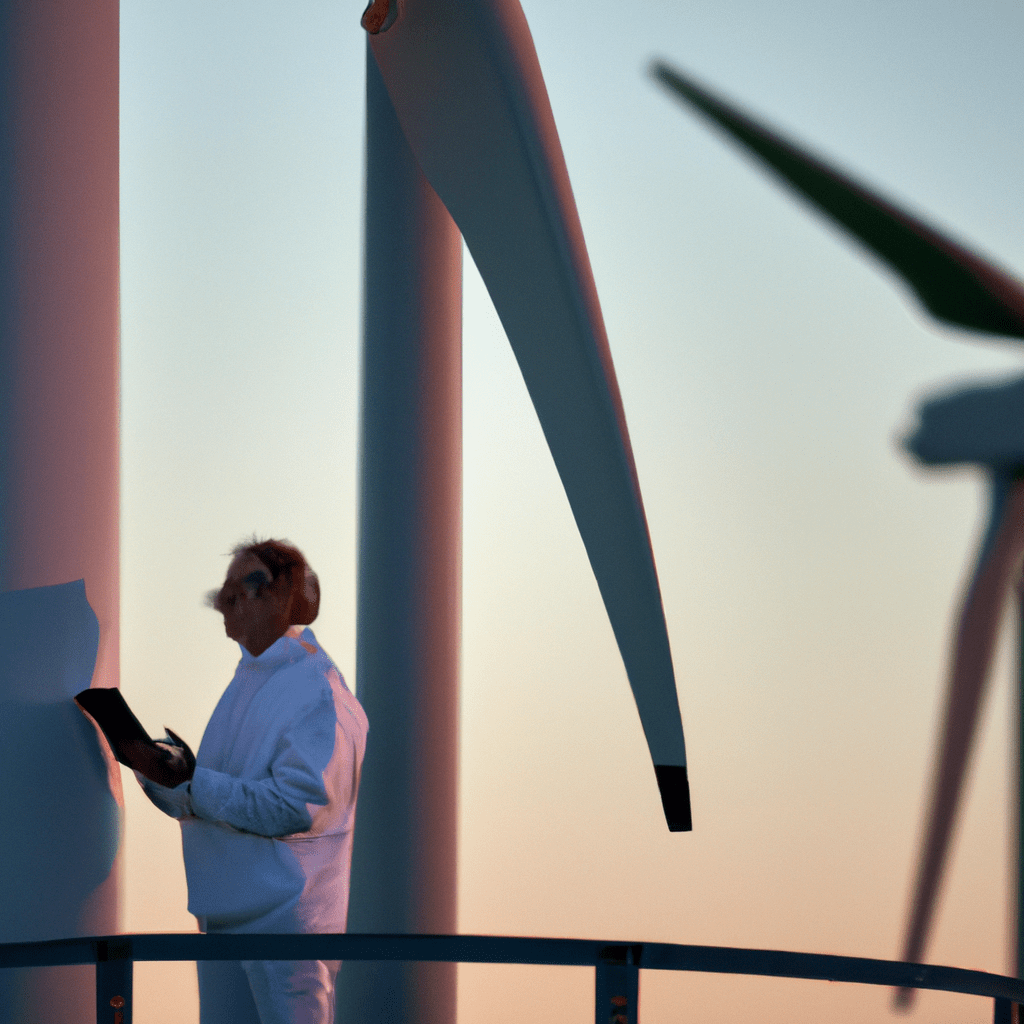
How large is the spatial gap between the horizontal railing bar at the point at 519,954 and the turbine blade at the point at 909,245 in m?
1.01

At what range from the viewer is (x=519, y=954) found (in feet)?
6.50

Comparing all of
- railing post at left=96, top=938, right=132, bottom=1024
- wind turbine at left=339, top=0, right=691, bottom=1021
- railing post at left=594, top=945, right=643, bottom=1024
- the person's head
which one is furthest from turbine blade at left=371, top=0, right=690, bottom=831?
wind turbine at left=339, top=0, right=691, bottom=1021

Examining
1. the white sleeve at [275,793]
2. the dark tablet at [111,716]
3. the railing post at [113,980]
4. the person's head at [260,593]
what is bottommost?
the railing post at [113,980]

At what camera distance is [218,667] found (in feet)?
16.8

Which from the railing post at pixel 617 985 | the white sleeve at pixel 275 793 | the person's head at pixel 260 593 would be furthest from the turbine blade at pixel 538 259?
the person's head at pixel 260 593

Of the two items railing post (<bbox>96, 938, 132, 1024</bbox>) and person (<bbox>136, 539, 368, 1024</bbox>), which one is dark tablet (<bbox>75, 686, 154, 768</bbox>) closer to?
person (<bbox>136, 539, 368, 1024</bbox>)

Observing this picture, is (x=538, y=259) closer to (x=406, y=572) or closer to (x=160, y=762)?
(x=160, y=762)

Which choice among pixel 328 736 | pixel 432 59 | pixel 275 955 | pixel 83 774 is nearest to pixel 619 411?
pixel 432 59

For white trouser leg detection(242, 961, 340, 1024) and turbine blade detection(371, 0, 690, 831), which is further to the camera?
white trouser leg detection(242, 961, 340, 1024)

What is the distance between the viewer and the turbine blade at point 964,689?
1.71 meters

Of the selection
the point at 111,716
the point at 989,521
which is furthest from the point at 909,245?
the point at 111,716

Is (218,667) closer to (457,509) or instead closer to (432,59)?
(457,509)

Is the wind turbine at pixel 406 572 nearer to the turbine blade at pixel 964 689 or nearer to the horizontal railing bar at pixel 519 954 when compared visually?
the horizontal railing bar at pixel 519 954

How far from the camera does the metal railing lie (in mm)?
1855
